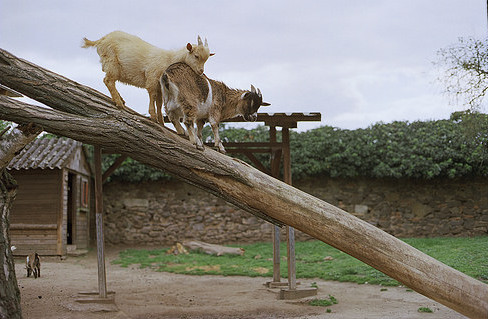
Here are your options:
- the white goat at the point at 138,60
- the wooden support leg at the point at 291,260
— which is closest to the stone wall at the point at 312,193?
the wooden support leg at the point at 291,260

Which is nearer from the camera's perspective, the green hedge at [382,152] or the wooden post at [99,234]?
the wooden post at [99,234]

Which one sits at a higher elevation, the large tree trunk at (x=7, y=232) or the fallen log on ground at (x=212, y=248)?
the large tree trunk at (x=7, y=232)

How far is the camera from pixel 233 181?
4082 millimetres

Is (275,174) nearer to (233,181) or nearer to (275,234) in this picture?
(275,234)

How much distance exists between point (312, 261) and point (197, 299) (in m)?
4.39

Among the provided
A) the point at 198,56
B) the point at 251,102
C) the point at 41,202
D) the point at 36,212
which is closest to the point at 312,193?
the point at 41,202

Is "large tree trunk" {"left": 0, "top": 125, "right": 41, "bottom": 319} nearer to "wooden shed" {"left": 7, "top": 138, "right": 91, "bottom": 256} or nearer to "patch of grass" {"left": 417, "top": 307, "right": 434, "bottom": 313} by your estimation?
"patch of grass" {"left": 417, "top": 307, "right": 434, "bottom": 313}

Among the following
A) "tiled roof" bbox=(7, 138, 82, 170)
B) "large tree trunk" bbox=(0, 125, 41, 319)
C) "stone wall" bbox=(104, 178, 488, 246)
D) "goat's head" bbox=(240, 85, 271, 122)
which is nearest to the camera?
"goat's head" bbox=(240, 85, 271, 122)

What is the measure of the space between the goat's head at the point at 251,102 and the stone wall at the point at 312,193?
33.6ft

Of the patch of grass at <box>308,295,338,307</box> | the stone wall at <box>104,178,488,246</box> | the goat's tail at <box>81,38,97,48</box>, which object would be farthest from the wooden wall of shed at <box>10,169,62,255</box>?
the goat's tail at <box>81,38,97,48</box>

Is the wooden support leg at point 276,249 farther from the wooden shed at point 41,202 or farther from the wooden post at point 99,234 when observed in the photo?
the wooden shed at point 41,202

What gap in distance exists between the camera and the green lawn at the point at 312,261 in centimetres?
967

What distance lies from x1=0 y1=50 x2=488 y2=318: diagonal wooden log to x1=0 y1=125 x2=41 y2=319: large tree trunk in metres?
0.76

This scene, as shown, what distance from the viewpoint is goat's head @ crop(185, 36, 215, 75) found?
12.9 ft
